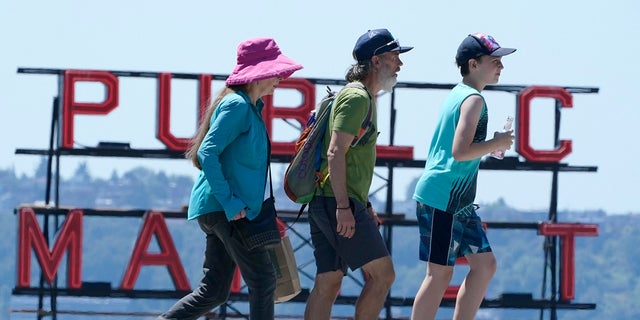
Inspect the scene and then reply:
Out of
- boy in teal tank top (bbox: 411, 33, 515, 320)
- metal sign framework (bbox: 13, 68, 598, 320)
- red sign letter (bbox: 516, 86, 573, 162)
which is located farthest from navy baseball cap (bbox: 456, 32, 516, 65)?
red sign letter (bbox: 516, 86, 573, 162)

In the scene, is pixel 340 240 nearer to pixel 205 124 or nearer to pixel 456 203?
pixel 456 203

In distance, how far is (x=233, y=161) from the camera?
31.4 feet

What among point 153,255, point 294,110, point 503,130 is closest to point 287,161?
point 294,110

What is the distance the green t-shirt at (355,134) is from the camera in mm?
9688

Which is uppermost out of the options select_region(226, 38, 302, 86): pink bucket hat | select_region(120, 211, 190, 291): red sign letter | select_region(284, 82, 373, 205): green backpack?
select_region(226, 38, 302, 86): pink bucket hat

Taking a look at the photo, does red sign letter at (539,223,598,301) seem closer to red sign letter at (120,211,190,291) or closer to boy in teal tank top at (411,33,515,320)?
red sign letter at (120,211,190,291)

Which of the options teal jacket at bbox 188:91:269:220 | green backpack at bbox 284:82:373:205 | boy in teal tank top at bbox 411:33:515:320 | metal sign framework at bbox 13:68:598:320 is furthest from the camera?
metal sign framework at bbox 13:68:598:320

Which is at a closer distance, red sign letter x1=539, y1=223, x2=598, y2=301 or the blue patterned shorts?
the blue patterned shorts

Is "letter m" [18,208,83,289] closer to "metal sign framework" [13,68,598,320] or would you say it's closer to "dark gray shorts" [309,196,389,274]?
"metal sign framework" [13,68,598,320]

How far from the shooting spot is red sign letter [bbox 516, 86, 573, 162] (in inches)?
992

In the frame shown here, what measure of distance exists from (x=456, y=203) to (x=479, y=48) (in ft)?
2.91

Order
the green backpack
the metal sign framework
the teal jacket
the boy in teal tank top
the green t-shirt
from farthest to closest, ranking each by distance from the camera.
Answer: the metal sign framework, the green backpack, the boy in teal tank top, the green t-shirt, the teal jacket

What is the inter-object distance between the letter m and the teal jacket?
603 inches

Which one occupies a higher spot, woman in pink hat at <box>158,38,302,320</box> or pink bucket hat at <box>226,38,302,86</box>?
pink bucket hat at <box>226,38,302,86</box>
